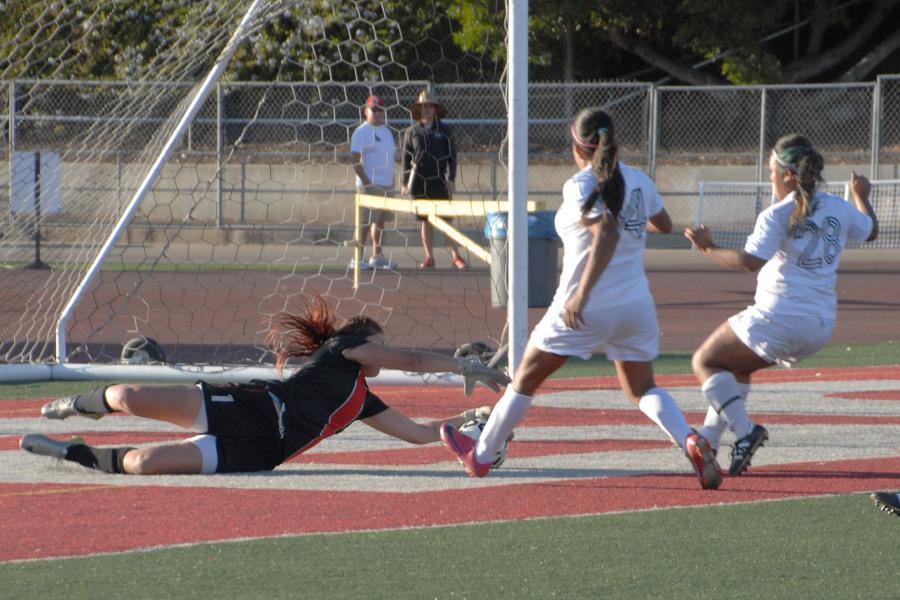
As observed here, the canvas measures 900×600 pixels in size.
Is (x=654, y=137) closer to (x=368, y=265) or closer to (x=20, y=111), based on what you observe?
(x=368, y=265)

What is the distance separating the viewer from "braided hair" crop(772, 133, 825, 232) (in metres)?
7.30

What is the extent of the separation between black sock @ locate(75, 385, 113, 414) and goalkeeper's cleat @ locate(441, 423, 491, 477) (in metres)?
1.74

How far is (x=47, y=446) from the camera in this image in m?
7.62

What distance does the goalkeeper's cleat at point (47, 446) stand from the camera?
7582 mm

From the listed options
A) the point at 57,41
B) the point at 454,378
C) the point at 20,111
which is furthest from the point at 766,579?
the point at 20,111

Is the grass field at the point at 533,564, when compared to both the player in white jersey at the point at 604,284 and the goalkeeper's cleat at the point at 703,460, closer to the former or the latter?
the goalkeeper's cleat at the point at 703,460

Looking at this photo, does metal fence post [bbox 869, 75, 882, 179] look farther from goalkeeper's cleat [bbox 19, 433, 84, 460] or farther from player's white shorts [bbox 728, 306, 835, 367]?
goalkeeper's cleat [bbox 19, 433, 84, 460]

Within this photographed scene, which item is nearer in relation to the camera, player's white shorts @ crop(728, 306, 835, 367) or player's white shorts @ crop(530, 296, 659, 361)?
player's white shorts @ crop(530, 296, 659, 361)

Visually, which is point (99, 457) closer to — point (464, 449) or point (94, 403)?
point (94, 403)

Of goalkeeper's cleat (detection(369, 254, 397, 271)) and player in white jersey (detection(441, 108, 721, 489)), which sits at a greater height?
player in white jersey (detection(441, 108, 721, 489))

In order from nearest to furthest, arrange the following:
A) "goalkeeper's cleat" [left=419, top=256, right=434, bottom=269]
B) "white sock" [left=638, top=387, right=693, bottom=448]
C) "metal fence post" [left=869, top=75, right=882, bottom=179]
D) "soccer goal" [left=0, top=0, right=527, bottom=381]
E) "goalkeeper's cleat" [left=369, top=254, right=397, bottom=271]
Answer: "white sock" [left=638, top=387, right=693, bottom=448] < "soccer goal" [left=0, top=0, right=527, bottom=381] < "goalkeeper's cleat" [left=369, top=254, right=397, bottom=271] < "goalkeeper's cleat" [left=419, top=256, right=434, bottom=269] < "metal fence post" [left=869, top=75, right=882, bottom=179]

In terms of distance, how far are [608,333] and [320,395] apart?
4.96 feet

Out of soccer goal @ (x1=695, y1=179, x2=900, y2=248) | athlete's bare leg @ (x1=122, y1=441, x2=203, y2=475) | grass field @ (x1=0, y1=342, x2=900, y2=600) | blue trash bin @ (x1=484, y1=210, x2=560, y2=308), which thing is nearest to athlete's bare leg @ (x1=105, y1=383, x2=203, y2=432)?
athlete's bare leg @ (x1=122, y1=441, x2=203, y2=475)

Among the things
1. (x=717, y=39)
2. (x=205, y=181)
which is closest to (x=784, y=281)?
(x=205, y=181)
